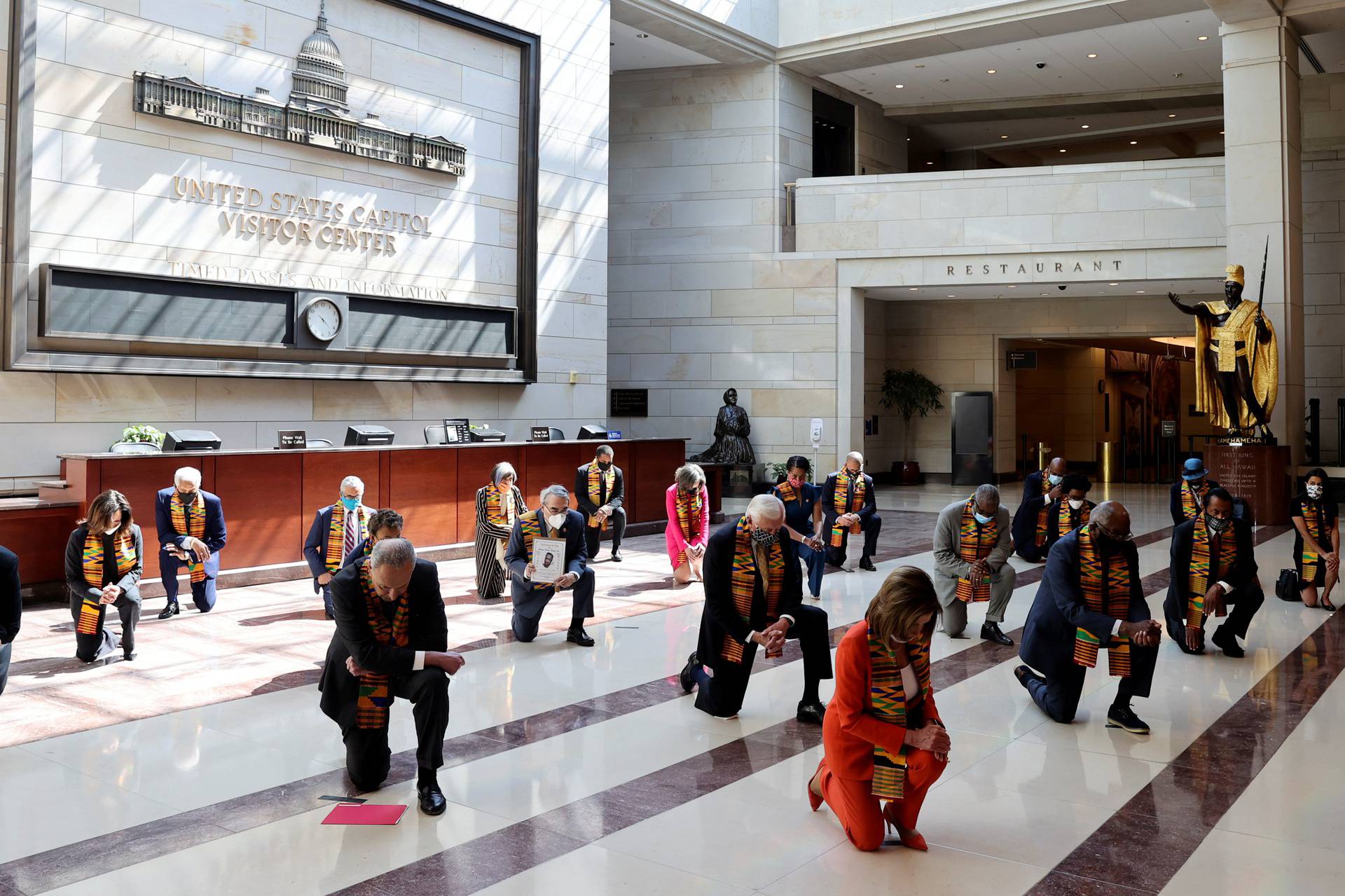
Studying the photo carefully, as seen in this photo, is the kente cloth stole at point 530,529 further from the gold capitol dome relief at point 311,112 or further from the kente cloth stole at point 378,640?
the gold capitol dome relief at point 311,112

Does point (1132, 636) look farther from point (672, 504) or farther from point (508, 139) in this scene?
point (508, 139)

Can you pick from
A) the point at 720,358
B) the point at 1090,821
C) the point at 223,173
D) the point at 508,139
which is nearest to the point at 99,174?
the point at 223,173

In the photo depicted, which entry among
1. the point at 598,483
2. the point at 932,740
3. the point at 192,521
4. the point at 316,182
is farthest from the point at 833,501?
the point at 932,740

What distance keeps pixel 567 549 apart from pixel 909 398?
1728 centimetres

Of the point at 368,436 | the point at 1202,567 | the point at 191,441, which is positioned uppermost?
the point at 368,436

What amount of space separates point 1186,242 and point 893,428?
785 centimetres

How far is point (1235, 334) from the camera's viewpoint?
49.0ft

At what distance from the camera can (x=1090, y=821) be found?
4.34 meters

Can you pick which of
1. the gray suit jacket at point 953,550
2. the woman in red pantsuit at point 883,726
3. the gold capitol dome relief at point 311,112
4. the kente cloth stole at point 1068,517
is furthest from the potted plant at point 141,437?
the woman in red pantsuit at point 883,726

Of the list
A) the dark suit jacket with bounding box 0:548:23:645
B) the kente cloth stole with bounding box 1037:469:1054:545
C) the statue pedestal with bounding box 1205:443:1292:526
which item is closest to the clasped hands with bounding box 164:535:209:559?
the dark suit jacket with bounding box 0:548:23:645

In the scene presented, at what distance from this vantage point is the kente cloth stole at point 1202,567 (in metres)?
7.11

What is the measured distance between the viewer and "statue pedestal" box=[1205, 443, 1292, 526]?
1512cm

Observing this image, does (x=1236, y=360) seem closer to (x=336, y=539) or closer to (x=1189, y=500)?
(x=1189, y=500)

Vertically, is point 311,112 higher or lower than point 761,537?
higher
